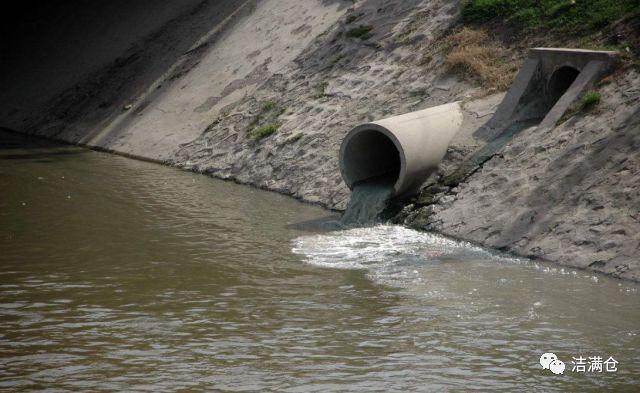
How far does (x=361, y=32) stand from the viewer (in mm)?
25750

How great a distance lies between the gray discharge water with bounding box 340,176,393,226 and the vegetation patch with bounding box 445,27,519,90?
3.79m

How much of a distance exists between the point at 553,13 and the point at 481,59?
207cm

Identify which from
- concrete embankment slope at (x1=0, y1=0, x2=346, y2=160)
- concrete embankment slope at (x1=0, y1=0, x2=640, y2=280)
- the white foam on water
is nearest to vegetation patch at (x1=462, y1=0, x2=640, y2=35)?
concrete embankment slope at (x1=0, y1=0, x2=640, y2=280)

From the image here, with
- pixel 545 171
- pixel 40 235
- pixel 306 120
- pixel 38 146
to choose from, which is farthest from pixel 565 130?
pixel 38 146

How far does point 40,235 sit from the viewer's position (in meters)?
17.0

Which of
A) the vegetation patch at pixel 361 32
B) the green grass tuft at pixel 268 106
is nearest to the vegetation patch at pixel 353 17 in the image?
the vegetation patch at pixel 361 32

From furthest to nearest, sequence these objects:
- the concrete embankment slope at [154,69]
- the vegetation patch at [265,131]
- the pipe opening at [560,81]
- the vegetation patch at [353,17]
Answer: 1. the concrete embankment slope at [154,69]
2. the vegetation patch at [353,17]
3. the vegetation patch at [265,131]
4. the pipe opening at [560,81]

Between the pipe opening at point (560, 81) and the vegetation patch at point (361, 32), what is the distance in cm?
688

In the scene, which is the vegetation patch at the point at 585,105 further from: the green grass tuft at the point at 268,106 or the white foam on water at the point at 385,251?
the green grass tuft at the point at 268,106

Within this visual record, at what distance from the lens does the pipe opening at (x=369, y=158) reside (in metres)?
19.1

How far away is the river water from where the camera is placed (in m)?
10.7

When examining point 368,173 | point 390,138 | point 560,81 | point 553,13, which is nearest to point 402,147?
point 390,138

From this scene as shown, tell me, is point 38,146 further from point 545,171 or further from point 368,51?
point 545,171

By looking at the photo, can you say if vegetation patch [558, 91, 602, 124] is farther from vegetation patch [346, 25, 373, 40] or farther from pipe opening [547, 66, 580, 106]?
vegetation patch [346, 25, 373, 40]
